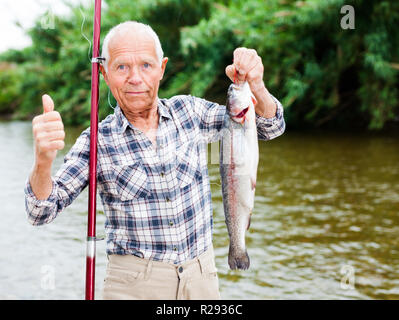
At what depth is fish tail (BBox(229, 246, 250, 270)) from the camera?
239 centimetres

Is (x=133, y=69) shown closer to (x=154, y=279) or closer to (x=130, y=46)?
(x=130, y=46)

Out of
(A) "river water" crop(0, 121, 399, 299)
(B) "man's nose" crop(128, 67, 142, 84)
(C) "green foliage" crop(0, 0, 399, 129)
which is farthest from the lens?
(C) "green foliage" crop(0, 0, 399, 129)

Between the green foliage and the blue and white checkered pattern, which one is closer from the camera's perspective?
the blue and white checkered pattern

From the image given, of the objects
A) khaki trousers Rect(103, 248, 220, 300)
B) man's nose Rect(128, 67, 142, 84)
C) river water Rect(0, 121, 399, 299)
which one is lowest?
river water Rect(0, 121, 399, 299)

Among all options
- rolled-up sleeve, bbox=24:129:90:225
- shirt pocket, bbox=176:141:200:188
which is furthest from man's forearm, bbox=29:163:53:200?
shirt pocket, bbox=176:141:200:188

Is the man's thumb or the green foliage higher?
the green foliage

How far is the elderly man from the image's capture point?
7.77 feet

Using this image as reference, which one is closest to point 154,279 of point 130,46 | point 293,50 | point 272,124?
point 272,124

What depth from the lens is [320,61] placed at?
57.1ft

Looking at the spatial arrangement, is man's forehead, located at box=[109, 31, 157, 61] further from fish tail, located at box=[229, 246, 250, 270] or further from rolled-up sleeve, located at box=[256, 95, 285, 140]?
fish tail, located at box=[229, 246, 250, 270]

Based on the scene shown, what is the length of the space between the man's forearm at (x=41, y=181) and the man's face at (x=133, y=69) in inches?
21.5

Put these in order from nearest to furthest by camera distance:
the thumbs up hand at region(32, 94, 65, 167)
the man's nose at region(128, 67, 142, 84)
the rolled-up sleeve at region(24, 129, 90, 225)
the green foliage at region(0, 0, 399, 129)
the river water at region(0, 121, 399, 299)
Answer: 1. the thumbs up hand at region(32, 94, 65, 167)
2. the rolled-up sleeve at region(24, 129, 90, 225)
3. the man's nose at region(128, 67, 142, 84)
4. the river water at region(0, 121, 399, 299)
5. the green foliage at region(0, 0, 399, 129)

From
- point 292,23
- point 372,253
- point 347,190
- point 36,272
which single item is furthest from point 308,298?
point 292,23

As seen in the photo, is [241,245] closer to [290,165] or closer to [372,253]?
[372,253]
